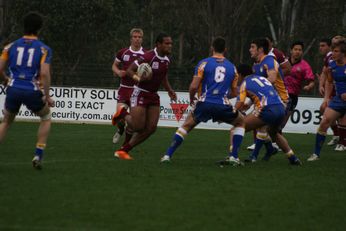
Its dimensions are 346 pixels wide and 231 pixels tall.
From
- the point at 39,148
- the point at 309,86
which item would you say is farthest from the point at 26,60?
the point at 309,86

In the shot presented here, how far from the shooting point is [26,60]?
1097 centimetres

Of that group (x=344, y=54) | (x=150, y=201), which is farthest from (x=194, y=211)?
(x=344, y=54)

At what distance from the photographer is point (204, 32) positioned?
40.9 meters

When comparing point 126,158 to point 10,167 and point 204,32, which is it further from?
point 204,32

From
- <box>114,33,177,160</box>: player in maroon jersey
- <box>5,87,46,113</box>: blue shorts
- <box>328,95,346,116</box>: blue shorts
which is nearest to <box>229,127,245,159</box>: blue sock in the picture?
<box>114,33,177,160</box>: player in maroon jersey

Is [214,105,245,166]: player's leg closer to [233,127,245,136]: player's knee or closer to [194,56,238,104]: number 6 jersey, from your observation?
[233,127,245,136]: player's knee

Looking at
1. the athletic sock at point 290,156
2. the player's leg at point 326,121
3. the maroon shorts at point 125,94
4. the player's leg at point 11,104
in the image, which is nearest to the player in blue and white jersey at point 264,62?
the athletic sock at point 290,156

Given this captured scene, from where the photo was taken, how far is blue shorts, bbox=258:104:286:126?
12688 millimetres

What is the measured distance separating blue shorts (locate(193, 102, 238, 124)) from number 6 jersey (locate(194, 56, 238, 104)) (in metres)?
0.07

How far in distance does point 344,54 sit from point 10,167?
5.71 meters

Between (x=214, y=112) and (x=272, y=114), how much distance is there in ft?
2.98

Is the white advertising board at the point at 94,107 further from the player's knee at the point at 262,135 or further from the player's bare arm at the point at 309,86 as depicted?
the player's knee at the point at 262,135

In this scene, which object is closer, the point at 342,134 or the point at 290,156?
the point at 290,156

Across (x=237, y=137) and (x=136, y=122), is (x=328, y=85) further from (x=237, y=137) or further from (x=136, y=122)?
(x=136, y=122)
